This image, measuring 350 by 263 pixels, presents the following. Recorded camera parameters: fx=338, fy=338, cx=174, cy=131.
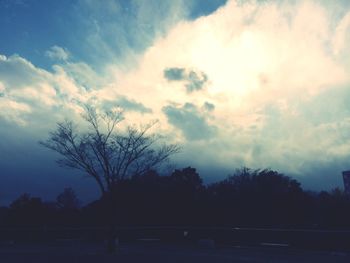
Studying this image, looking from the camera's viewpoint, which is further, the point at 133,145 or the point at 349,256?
the point at 133,145

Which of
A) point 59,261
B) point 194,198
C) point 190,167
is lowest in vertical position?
point 59,261

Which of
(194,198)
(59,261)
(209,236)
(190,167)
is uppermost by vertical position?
(190,167)

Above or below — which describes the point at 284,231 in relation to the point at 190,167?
below

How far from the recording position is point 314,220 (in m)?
29.7

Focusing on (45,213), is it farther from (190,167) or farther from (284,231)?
(284,231)

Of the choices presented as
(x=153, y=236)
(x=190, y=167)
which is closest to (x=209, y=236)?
(x=153, y=236)

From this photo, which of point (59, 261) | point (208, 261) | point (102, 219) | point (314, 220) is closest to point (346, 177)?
point (208, 261)

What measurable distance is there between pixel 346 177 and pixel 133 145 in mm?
13130

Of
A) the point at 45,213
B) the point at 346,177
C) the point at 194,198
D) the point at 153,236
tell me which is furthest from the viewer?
the point at 45,213

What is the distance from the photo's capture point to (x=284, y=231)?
19.6 m

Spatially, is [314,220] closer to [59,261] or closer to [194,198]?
[194,198]

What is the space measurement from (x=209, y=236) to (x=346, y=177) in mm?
13481

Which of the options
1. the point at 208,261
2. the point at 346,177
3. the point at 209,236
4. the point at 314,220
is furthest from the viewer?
the point at 314,220

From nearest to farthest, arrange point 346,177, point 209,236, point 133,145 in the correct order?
point 346,177, point 133,145, point 209,236
